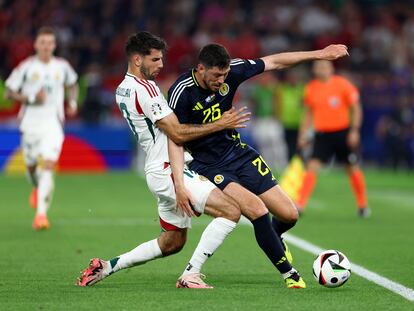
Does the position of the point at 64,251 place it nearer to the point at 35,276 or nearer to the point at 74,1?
the point at 35,276

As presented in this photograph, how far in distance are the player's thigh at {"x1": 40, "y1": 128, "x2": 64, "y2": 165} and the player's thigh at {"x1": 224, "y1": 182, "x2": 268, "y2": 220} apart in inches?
207

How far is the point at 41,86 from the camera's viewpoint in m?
13.2

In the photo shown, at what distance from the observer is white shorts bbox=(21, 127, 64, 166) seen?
13055mm

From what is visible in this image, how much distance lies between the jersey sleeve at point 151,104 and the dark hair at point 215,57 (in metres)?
0.44

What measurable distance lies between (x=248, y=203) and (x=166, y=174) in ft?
2.17

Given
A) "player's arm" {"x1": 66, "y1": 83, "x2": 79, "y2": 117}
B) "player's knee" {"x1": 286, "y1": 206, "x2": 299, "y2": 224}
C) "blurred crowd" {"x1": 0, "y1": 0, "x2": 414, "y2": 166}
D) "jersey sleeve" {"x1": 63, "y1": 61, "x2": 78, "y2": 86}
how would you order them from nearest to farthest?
1. "player's knee" {"x1": 286, "y1": 206, "x2": 299, "y2": 224}
2. "jersey sleeve" {"x1": 63, "y1": 61, "x2": 78, "y2": 86}
3. "player's arm" {"x1": 66, "y1": 83, "x2": 79, "y2": 117}
4. "blurred crowd" {"x1": 0, "y1": 0, "x2": 414, "y2": 166}

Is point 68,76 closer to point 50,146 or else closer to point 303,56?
point 50,146

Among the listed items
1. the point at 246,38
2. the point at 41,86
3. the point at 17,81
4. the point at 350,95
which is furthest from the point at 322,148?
the point at 246,38

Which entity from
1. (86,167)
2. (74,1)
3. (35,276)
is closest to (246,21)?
(74,1)

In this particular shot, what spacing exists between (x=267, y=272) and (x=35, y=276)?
1.96m

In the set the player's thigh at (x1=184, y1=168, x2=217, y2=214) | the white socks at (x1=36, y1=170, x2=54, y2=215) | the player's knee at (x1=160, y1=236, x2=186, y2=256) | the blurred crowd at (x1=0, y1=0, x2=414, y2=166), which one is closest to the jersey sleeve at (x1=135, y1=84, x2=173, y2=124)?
the player's thigh at (x1=184, y1=168, x2=217, y2=214)

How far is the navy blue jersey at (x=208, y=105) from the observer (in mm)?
8305

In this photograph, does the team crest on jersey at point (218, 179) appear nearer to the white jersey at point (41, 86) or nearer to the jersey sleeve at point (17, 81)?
the white jersey at point (41, 86)

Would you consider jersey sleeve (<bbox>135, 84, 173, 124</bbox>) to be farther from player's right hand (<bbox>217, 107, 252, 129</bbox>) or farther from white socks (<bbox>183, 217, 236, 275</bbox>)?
white socks (<bbox>183, 217, 236, 275</bbox>)
